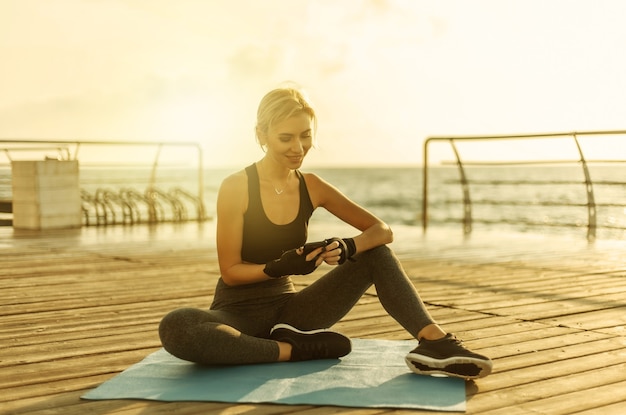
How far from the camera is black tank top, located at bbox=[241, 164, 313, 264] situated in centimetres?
296

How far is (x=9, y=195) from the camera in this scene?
10.0m

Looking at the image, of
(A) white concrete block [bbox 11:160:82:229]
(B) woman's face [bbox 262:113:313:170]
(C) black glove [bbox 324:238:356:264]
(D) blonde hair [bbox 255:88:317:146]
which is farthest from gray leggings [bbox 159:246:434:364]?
(A) white concrete block [bbox 11:160:82:229]

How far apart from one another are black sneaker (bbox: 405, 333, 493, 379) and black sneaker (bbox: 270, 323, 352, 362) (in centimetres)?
32

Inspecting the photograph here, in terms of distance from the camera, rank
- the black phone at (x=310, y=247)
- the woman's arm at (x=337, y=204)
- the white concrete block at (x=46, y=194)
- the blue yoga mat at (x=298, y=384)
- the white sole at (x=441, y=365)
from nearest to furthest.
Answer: the blue yoga mat at (x=298, y=384)
the white sole at (x=441, y=365)
the black phone at (x=310, y=247)
the woman's arm at (x=337, y=204)
the white concrete block at (x=46, y=194)

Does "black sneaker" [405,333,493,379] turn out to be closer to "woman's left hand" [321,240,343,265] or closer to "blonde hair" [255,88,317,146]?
"woman's left hand" [321,240,343,265]

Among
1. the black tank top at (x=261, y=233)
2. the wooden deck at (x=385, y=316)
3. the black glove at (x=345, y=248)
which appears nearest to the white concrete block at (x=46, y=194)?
the wooden deck at (x=385, y=316)

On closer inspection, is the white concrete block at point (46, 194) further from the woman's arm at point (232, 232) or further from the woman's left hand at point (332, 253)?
the woman's left hand at point (332, 253)

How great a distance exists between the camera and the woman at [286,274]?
2.79 m

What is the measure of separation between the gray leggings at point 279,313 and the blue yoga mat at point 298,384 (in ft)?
0.23

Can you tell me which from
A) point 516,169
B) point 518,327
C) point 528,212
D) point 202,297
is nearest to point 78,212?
point 202,297

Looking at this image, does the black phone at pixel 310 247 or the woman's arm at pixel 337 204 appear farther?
the woman's arm at pixel 337 204

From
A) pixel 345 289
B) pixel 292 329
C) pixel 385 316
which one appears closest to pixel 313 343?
pixel 292 329

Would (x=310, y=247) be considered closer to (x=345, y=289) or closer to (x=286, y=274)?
(x=286, y=274)

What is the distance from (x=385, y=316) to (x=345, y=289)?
36.7 inches
